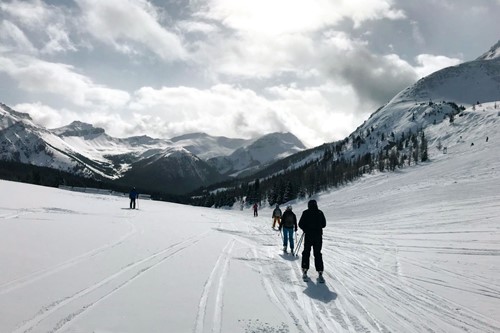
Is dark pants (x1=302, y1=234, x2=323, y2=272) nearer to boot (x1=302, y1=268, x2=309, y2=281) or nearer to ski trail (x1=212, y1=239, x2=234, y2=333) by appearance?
boot (x1=302, y1=268, x2=309, y2=281)

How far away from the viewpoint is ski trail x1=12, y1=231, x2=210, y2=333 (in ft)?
18.5

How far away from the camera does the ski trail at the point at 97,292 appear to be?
222 inches

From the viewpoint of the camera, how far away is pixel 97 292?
7.29 m

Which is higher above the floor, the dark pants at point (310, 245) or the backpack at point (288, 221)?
the backpack at point (288, 221)

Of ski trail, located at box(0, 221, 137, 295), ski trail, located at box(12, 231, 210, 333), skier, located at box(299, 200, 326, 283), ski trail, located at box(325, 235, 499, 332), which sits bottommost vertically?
ski trail, located at box(325, 235, 499, 332)

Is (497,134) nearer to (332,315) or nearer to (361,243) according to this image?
(361,243)

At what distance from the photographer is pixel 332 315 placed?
7.62 meters

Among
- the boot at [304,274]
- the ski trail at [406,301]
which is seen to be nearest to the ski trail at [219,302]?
the boot at [304,274]

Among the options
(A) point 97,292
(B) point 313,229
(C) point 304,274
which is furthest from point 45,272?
(B) point 313,229

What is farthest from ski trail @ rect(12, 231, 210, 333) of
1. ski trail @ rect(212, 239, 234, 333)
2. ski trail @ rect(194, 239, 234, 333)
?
ski trail @ rect(212, 239, 234, 333)

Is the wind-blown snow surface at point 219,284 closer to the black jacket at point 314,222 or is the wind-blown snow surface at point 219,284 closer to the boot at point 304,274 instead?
the boot at point 304,274

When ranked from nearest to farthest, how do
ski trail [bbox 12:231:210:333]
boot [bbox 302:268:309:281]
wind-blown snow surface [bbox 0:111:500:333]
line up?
1. ski trail [bbox 12:231:210:333]
2. wind-blown snow surface [bbox 0:111:500:333]
3. boot [bbox 302:268:309:281]

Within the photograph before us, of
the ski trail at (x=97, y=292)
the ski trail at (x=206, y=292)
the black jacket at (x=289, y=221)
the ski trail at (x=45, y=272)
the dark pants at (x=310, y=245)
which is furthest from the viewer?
the black jacket at (x=289, y=221)

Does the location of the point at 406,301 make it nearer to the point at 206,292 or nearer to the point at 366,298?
the point at 366,298
